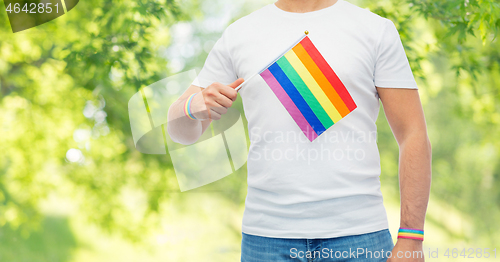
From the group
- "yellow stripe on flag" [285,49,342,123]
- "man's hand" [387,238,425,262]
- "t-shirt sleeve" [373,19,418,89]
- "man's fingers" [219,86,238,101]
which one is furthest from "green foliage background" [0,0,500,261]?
"man's fingers" [219,86,238,101]

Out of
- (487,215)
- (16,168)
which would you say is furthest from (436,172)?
(16,168)

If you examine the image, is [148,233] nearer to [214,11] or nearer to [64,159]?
[64,159]

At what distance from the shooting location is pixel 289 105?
1190 mm

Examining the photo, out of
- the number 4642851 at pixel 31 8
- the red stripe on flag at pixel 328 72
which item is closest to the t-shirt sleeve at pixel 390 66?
the red stripe on flag at pixel 328 72

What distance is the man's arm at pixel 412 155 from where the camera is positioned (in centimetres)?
116

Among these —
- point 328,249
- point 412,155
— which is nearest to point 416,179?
point 412,155

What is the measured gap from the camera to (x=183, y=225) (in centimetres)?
701

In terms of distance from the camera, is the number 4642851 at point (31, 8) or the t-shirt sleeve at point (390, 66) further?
the number 4642851 at point (31, 8)

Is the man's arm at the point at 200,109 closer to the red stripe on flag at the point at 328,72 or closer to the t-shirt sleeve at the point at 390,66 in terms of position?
the red stripe on flag at the point at 328,72

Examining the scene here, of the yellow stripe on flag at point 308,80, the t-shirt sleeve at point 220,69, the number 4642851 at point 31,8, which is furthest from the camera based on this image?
the number 4642851 at point 31,8

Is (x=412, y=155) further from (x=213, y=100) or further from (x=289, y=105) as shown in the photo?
(x=213, y=100)

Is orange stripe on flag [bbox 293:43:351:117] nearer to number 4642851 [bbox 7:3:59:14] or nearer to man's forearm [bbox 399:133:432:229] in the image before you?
man's forearm [bbox 399:133:432:229]

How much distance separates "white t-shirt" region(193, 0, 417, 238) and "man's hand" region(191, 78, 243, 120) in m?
0.10

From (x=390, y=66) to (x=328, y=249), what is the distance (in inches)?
23.2
